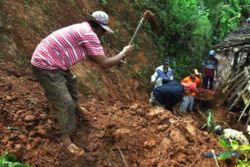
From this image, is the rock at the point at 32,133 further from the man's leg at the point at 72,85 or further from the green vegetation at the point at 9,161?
the man's leg at the point at 72,85

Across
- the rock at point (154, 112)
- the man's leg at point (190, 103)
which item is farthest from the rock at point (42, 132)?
the man's leg at point (190, 103)

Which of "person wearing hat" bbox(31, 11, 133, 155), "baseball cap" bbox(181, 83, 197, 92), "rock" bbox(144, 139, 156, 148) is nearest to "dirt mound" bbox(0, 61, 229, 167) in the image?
"rock" bbox(144, 139, 156, 148)

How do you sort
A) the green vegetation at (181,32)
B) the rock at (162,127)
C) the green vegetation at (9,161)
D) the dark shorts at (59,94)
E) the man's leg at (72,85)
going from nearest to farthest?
the green vegetation at (9,161)
the dark shorts at (59,94)
the man's leg at (72,85)
the rock at (162,127)
the green vegetation at (181,32)

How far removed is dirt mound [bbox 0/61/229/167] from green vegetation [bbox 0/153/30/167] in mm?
146

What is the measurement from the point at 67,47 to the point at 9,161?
1.41 metres

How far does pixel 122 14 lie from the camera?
14.2m

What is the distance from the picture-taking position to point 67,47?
17.7ft

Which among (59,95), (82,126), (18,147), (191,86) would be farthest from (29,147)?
(191,86)

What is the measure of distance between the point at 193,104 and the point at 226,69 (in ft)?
10.00

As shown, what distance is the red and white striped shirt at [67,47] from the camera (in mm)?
5328

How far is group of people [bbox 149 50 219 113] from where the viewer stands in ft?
28.1

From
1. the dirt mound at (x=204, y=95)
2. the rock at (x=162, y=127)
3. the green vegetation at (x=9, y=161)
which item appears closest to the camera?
the green vegetation at (x=9, y=161)

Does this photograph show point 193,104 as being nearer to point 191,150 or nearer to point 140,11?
point 140,11

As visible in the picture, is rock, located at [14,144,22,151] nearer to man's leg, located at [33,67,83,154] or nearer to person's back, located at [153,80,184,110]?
man's leg, located at [33,67,83,154]
